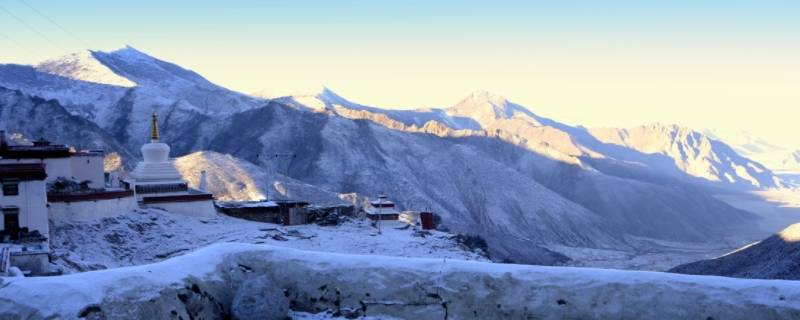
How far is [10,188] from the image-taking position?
933 inches

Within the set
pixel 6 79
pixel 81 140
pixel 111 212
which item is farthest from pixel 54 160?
pixel 6 79

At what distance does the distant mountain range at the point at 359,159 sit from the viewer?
82688 mm

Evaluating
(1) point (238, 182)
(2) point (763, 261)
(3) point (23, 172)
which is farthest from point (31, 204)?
(1) point (238, 182)

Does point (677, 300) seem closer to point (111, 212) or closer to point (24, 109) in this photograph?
point (111, 212)

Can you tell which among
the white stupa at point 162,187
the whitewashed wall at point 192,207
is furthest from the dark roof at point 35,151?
the whitewashed wall at point 192,207

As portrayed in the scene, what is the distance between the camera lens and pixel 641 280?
9.59 meters

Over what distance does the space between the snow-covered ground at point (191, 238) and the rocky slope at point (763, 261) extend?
1310 cm

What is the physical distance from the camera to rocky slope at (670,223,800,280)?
2832 cm

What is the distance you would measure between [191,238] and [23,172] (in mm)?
8536

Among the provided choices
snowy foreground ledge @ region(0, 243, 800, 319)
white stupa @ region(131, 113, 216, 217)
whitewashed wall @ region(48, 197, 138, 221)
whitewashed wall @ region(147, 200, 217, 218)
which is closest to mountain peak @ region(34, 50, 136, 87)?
white stupa @ region(131, 113, 216, 217)

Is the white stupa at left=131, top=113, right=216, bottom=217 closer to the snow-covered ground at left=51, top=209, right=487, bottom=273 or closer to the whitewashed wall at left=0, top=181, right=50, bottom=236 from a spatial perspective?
the snow-covered ground at left=51, top=209, right=487, bottom=273

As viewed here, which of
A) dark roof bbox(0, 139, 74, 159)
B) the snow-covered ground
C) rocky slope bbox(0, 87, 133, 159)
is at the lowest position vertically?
the snow-covered ground

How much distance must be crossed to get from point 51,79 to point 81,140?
5447 centimetres

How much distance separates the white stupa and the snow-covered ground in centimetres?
101
